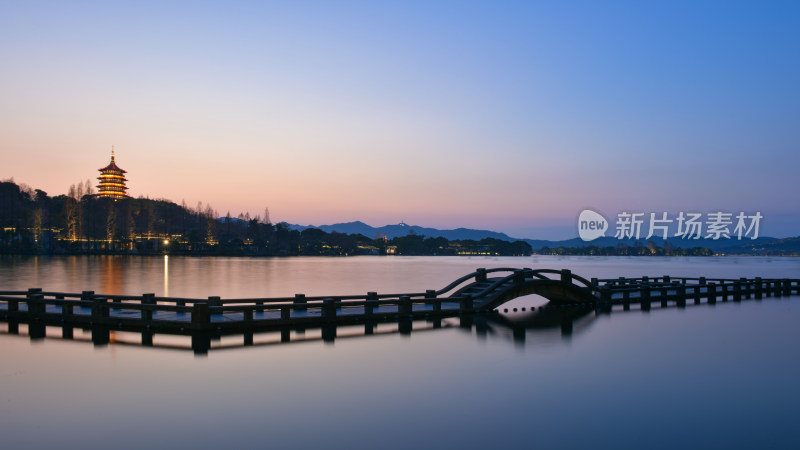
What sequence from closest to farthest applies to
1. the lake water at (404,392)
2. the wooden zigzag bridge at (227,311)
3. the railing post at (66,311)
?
1. the lake water at (404,392)
2. the wooden zigzag bridge at (227,311)
3. the railing post at (66,311)

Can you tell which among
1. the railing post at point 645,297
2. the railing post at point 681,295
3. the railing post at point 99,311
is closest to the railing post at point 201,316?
the railing post at point 99,311

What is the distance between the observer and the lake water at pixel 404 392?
9.98 meters

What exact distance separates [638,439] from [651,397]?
11.1 ft

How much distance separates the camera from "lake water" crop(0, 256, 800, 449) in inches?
393

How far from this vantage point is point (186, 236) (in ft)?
599

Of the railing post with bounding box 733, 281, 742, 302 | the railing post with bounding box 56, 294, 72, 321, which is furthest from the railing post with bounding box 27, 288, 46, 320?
the railing post with bounding box 733, 281, 742, 302

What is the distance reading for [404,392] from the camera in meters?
13.3

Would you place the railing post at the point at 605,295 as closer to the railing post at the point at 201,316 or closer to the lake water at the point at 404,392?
the lake water at the point at 404,392

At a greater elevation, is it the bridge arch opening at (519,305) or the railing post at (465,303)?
the railing post at (465,303)

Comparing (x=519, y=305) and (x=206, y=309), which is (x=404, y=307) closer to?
(x=206, y=309)

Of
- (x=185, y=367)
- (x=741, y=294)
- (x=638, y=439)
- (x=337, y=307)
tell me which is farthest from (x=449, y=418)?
(x=741, y=294)

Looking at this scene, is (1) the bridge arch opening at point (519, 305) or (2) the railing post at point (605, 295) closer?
(1) the bridge arch opening at point (519, 305)

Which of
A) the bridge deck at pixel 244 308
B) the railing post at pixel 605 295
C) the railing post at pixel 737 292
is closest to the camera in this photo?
the bridge deck at pixel 244 308

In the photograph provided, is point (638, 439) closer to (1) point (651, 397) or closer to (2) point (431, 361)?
(1) point (651, 397)
